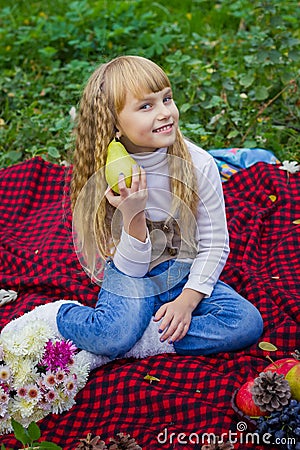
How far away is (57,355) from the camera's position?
2146 millimetres

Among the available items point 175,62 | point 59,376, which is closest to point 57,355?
point 59,376

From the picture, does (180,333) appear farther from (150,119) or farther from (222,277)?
(150,119)

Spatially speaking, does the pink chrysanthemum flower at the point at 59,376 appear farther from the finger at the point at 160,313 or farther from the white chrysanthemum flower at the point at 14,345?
the finger at the point at 160,313

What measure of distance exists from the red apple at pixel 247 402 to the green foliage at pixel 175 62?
1479mm

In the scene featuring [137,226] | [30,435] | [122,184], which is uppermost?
[122,184]

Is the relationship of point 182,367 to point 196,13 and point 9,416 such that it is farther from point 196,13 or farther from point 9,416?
point 196,13

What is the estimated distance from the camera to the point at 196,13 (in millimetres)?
5008

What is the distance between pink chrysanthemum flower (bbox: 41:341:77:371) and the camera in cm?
214

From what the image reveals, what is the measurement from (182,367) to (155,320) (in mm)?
168

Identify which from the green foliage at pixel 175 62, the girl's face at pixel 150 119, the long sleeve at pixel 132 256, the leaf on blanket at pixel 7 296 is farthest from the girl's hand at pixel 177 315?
the green foliage at pixel 175 62

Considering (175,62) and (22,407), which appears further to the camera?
(175,62)

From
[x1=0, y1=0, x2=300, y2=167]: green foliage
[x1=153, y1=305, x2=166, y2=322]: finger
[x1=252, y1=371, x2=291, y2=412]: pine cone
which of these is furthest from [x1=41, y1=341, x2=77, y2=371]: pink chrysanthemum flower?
[x1=0, y1=0, x2=300, y2=167]: green foliage

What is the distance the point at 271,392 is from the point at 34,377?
26.0 inches

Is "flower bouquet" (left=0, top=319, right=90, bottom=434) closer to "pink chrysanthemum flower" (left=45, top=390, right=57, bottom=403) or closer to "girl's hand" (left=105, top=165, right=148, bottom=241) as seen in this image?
"pink chrysanthemum flower" (left=45, top=390, right=57, bottom=403)
